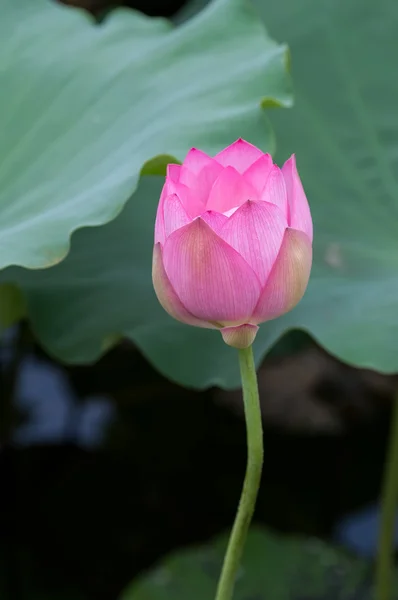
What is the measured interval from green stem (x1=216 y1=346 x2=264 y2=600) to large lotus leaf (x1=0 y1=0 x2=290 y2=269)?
0.25 metres

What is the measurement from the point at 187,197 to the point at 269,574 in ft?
2.92

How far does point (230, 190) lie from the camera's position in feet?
1.85

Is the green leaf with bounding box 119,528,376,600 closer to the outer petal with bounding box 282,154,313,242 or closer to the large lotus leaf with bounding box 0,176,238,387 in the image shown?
the large lotus leaf with bounding box 0,176,238,387

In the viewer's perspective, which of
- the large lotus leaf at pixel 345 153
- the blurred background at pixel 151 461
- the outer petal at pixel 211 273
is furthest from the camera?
the blurred background at pixel 151 461

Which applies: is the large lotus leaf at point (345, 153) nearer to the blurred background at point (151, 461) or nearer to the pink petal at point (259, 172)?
the pink petal at point (259, 172)

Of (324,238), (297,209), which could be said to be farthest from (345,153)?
(297,209)

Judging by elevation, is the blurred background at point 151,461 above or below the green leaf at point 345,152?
below

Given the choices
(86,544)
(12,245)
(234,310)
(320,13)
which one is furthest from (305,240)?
(86,544)

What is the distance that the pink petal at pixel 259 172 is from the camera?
21.8 inches

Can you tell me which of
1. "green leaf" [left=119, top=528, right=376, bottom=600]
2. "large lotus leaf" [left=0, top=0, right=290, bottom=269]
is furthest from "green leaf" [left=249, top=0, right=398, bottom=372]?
"green leaf" [left=119, top=528, right=376, bottom=600]

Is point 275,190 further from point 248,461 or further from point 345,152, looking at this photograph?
point 345,152

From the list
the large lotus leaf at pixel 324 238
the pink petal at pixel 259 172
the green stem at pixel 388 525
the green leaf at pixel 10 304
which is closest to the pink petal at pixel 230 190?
the pink petal at pixel 259 172

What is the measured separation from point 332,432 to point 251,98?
116 centimetres

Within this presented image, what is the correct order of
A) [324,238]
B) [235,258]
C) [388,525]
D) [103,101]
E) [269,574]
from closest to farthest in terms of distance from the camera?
1. [235,258]
2. [103,101]
3. [324,238]
4. [388,525]
5. [269,574]
